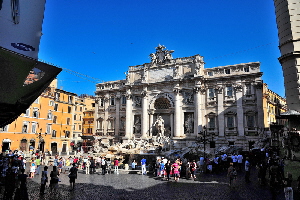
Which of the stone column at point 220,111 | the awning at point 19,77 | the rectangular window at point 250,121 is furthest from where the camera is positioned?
the stone column at point 220,111

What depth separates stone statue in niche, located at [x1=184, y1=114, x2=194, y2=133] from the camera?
32312mm

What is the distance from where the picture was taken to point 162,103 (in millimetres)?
35844

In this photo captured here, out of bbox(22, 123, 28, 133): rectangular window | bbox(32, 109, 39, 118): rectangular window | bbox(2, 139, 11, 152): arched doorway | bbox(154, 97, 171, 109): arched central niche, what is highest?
bbox(154, 97, 171, 109): arched central niche

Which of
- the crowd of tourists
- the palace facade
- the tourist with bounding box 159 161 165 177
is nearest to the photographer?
the crowd of tourists

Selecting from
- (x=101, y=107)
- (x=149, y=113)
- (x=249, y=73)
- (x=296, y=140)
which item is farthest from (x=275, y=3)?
(x=101, y=107)

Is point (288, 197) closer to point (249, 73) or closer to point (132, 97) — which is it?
point (249, 73)

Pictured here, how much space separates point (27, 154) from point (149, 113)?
61.9 feet

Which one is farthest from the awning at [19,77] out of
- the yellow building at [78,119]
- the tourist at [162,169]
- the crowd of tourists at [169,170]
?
the yellow building at [78,119]

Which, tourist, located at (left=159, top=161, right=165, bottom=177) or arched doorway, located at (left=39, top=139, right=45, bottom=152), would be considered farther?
arched doorway, located at (left=39, top=139, right=45, bottom=152)

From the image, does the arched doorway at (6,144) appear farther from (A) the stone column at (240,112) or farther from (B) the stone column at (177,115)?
(A) the stone column at (240,112)

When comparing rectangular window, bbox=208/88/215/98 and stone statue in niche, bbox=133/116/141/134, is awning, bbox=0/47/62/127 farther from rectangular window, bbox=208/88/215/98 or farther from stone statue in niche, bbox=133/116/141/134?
stone statue in niche, bbox=133/116/141/134

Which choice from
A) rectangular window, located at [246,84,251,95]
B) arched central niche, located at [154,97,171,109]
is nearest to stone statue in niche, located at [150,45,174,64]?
arched central niche, located at [154,97,171,109]

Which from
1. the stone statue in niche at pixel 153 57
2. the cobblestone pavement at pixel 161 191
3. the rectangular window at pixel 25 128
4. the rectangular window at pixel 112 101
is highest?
the stone statue in niche at pixel 153 57

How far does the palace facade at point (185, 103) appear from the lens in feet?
96.1
